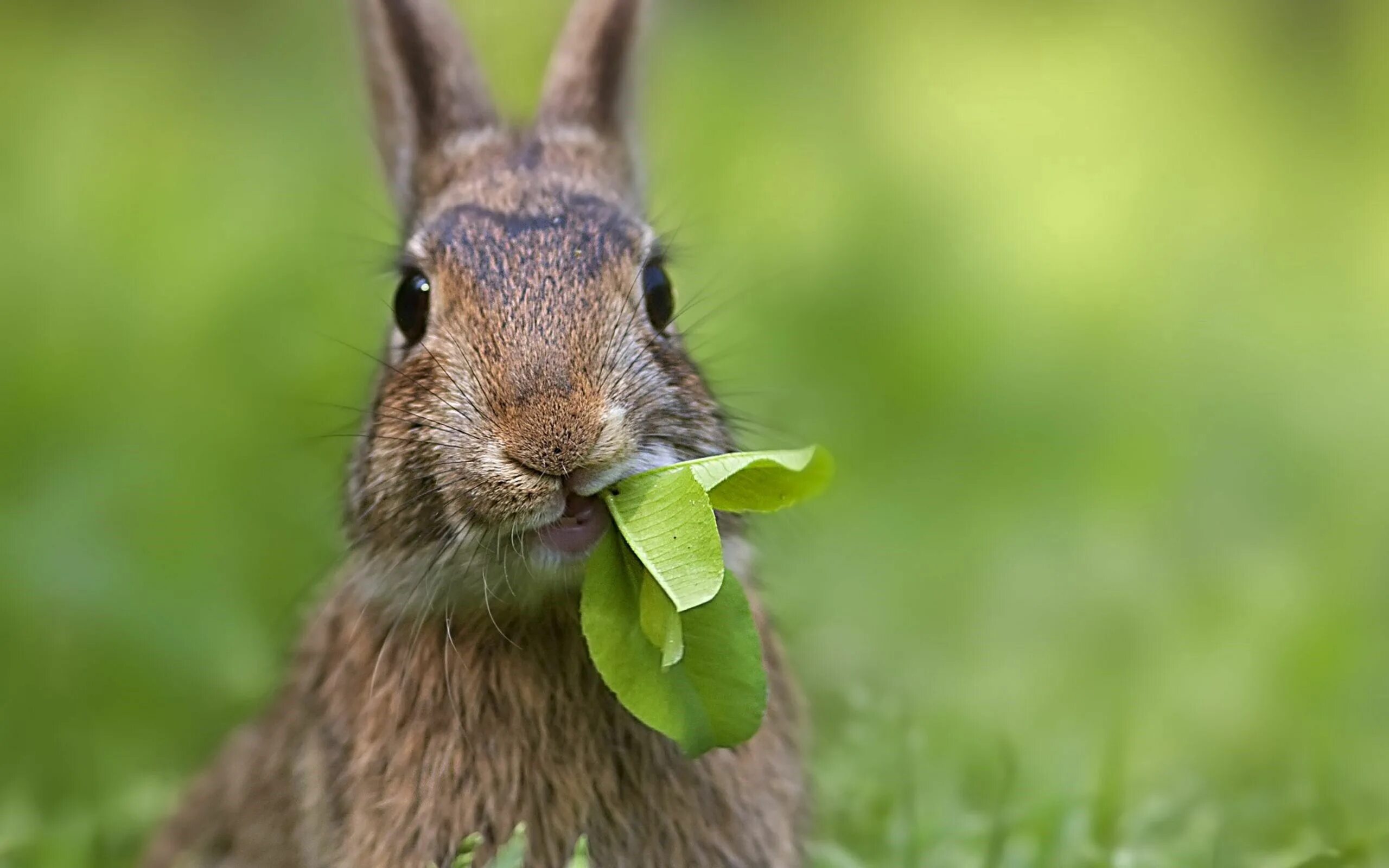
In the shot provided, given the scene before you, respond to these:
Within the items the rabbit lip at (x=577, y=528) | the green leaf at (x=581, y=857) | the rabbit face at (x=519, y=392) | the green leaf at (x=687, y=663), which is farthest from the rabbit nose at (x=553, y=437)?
the green leaf at (x=581, y=857)

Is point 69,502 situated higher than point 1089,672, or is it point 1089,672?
point 69,502

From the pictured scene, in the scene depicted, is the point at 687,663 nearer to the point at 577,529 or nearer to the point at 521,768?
the point at 577,529

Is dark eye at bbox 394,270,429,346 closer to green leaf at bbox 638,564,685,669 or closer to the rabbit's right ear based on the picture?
the rabbit's right ear

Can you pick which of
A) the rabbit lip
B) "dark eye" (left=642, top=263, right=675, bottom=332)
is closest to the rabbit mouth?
the rabbit lip

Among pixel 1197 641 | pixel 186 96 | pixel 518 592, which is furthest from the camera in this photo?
pixel 186 96

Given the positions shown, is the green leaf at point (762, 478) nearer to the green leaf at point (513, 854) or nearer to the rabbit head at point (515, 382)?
the rabbit head at point (515, 382)

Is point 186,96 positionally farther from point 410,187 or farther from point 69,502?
point 410,187

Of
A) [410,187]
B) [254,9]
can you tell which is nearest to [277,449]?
[410,187]
